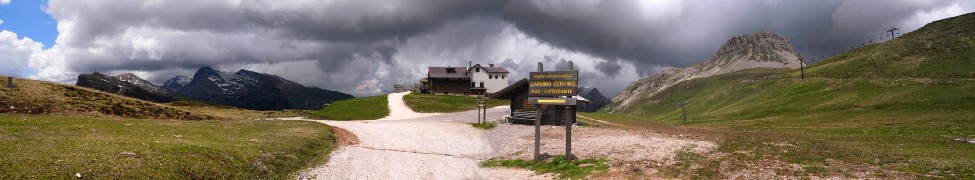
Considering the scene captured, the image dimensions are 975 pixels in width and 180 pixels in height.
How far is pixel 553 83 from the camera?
25641 millimetres

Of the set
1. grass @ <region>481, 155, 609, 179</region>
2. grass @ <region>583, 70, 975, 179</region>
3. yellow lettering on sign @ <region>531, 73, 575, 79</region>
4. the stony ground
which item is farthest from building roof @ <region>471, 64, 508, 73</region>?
grass @ <region>481, 155, 609, 179</region>

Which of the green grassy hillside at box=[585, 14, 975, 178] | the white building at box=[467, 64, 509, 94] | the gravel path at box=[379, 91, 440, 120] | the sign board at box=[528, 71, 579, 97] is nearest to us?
the green grassy hillside at box=[585, 14, 975, 178]

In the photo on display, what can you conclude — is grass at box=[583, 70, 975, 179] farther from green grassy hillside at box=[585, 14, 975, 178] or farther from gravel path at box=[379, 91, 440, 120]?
gravel path at box=[379, 91, 440, 120]

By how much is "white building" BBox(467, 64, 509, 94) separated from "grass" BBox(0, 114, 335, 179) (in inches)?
3868

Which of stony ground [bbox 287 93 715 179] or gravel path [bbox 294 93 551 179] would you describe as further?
stony ground [bbox 287 93 715 179]

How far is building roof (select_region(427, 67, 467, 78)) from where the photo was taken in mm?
126188

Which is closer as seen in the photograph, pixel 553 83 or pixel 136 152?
pixel 136 152

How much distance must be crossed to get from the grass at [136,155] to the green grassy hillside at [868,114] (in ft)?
54.8

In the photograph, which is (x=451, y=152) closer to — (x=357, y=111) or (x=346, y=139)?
(x=346, y=139)

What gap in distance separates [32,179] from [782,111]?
8017 cm

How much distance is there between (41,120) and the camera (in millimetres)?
27734

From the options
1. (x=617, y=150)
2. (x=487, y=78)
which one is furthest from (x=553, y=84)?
(x=487, y=78)

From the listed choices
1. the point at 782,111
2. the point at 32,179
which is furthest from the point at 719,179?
the point at 782,111

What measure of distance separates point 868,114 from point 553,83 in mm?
49976
